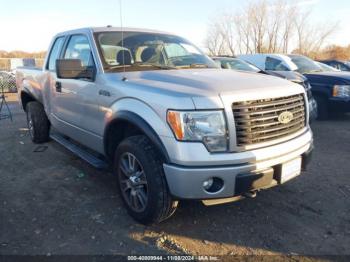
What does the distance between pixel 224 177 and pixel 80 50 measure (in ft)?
8.65

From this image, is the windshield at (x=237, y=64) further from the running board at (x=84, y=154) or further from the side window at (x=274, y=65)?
the running board at (x=84, y=154)

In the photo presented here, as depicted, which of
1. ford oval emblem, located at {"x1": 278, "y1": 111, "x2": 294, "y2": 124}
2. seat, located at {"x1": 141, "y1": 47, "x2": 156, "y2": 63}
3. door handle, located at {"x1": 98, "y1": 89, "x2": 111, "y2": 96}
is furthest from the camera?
seat, located at {"x1": 141, "y1": 47, "x2": 156, "y2": 63}

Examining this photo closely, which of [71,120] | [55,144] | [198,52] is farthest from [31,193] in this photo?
[198,52]

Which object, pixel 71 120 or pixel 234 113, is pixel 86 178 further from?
pixel 234 113

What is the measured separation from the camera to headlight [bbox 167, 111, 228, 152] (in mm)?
2734

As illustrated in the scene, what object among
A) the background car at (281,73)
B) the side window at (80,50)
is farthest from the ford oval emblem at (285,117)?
the background car at (281,73)

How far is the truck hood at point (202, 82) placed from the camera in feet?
9.51

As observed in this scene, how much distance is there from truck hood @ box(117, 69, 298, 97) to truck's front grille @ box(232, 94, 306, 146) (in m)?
0.13

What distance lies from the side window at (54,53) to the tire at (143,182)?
2469mm

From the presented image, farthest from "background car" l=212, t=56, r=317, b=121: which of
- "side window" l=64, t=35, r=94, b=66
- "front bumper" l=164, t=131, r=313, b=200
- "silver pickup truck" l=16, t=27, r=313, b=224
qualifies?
"front bumper" l=164, t=131, r=313, b=200

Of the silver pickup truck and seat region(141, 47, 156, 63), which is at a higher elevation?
seat region(141, 47, 156, 63)

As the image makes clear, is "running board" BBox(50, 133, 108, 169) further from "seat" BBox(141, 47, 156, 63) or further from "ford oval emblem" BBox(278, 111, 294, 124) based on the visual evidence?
"ford oval emblem" BBox(278, 111, 294, 124)

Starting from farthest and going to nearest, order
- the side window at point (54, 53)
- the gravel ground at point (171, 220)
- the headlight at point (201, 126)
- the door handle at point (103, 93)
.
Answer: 1. the side window at point (54, 53)
2. the door handle at point (103, 93)
3. the gravel ground at point (171, 220)
4. the headlight at point (201, 126)

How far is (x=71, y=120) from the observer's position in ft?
14.9
